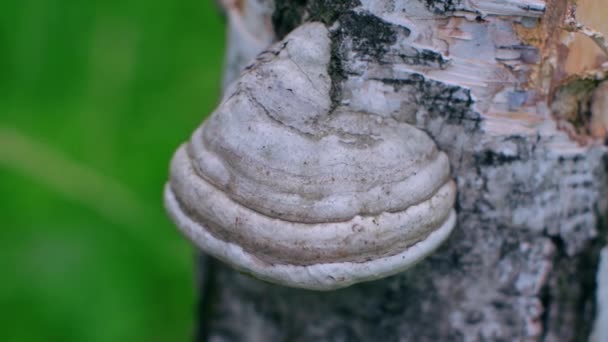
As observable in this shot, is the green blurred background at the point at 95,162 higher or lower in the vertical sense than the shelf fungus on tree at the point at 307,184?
lower

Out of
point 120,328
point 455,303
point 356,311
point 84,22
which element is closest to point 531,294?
point 455,303

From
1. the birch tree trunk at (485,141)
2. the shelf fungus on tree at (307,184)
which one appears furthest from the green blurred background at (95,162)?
the shelf fungus on tree at (307,184)

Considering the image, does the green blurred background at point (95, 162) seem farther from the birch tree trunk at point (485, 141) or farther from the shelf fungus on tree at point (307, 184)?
the shelf fungus on tree at point (307, 184)

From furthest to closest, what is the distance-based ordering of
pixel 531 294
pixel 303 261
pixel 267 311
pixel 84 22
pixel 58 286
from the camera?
pixel 84 22, pixel 58 286, pixel 267 311, pixel 531 294, pixel 303 261

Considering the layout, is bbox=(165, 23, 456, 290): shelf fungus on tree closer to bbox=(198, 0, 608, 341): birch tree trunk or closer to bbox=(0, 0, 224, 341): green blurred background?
bbox=(198, 0, 608, 341): birch tree trunk

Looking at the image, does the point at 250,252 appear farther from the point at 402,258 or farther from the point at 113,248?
the point at 113,248

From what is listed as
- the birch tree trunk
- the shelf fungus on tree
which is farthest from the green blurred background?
the shelf fungus on tree
